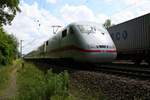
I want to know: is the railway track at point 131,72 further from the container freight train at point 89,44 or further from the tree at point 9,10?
the tree at point 9,10

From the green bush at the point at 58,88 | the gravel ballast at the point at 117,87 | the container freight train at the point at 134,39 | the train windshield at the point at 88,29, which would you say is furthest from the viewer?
the container freight train at the point at 134,39

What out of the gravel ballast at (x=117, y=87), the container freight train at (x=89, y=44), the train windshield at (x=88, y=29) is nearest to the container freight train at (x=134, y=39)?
the container freight train at (x=89, y=44)

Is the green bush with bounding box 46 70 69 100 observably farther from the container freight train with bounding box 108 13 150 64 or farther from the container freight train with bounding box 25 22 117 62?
the container freight train with bounding box 108 13 150 64

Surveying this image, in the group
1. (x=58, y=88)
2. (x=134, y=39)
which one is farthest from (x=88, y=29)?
(x=58, y=88)

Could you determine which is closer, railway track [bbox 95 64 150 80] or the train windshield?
railway track [bbox 95 64 150 80]

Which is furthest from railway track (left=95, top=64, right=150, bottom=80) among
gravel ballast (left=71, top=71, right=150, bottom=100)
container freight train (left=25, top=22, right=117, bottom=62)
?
gravel ballast (left=71, top=71, right=150, bottom=100)

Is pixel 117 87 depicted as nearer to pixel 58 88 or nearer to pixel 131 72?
pixel 58 88

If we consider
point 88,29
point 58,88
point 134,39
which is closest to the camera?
point 58,88

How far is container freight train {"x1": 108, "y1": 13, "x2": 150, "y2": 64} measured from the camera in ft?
73.6

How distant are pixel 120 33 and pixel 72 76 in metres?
11.9

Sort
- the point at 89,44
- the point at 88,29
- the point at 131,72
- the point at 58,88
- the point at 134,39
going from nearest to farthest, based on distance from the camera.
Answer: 1. the point at 58,88
2. the point at 131,72
3. the point at 89,44
4. the point at 88,29
5. the point at 134,39

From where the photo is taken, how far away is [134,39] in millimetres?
24281

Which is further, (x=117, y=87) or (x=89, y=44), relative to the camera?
(x=89, y=44)

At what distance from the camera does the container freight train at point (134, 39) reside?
2244cm
